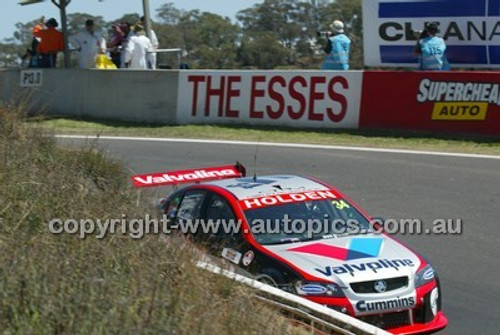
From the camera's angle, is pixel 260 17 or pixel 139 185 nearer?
pixel 139 185

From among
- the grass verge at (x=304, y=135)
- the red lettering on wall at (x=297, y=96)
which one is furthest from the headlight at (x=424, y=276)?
the red lettering on wall at (x=297, y=96)

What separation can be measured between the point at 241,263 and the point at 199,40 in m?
23.4

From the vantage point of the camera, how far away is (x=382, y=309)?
27.8 feet

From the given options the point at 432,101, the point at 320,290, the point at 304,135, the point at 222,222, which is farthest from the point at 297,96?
the point at 320,290

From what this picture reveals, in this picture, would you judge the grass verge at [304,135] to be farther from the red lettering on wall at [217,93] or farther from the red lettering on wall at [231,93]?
the red lettering on wall at [217,93]

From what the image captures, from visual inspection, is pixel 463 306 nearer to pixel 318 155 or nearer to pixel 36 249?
pixel 36 249

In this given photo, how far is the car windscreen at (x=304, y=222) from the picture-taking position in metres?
9.48

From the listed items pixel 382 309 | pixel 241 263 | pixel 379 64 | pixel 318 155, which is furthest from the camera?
pixel 379 64

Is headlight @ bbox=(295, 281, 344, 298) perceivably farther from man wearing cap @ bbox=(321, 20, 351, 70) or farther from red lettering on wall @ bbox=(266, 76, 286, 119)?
man wearing cap @ bbox=(321, 20, 351, 70)

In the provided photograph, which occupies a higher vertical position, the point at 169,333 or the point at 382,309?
the point at 169,333

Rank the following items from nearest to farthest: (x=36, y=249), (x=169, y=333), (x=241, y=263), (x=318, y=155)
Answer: (x=169, y=333)
(x=36, y=249)
(x=241, y=263)
(x=318, y=155)

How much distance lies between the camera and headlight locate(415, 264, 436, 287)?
28.8 feet

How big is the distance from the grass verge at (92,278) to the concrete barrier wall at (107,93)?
13.4m

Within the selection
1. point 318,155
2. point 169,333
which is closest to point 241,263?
point 169,333
